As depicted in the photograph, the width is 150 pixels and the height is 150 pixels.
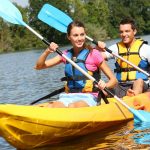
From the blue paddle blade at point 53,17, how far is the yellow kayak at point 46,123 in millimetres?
2286

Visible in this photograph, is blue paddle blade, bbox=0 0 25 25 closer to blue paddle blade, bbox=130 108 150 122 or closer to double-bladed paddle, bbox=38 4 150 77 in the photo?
double-bladed paddle, bbox=38 4 150 77

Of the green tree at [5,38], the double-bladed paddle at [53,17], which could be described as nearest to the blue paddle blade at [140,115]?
the double-bladed paddle at [53,17]

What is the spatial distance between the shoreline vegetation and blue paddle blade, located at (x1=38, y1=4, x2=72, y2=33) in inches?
1647

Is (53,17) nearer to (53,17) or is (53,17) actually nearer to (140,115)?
(53,17)

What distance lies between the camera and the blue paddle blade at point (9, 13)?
7020 mm

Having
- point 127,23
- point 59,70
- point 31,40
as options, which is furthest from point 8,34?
point 127,23

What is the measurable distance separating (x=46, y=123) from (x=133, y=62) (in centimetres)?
243

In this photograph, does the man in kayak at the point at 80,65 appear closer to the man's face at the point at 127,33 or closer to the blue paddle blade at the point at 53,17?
the man's face at the point at 127,33

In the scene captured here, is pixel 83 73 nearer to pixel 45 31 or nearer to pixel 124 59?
pixel 124 59

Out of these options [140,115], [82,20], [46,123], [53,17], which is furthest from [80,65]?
[82,20]

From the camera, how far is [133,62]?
7.27 meters

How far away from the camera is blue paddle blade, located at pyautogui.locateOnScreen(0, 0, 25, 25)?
702 cm

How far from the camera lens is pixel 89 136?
19.5 ft

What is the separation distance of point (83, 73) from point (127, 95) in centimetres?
112
